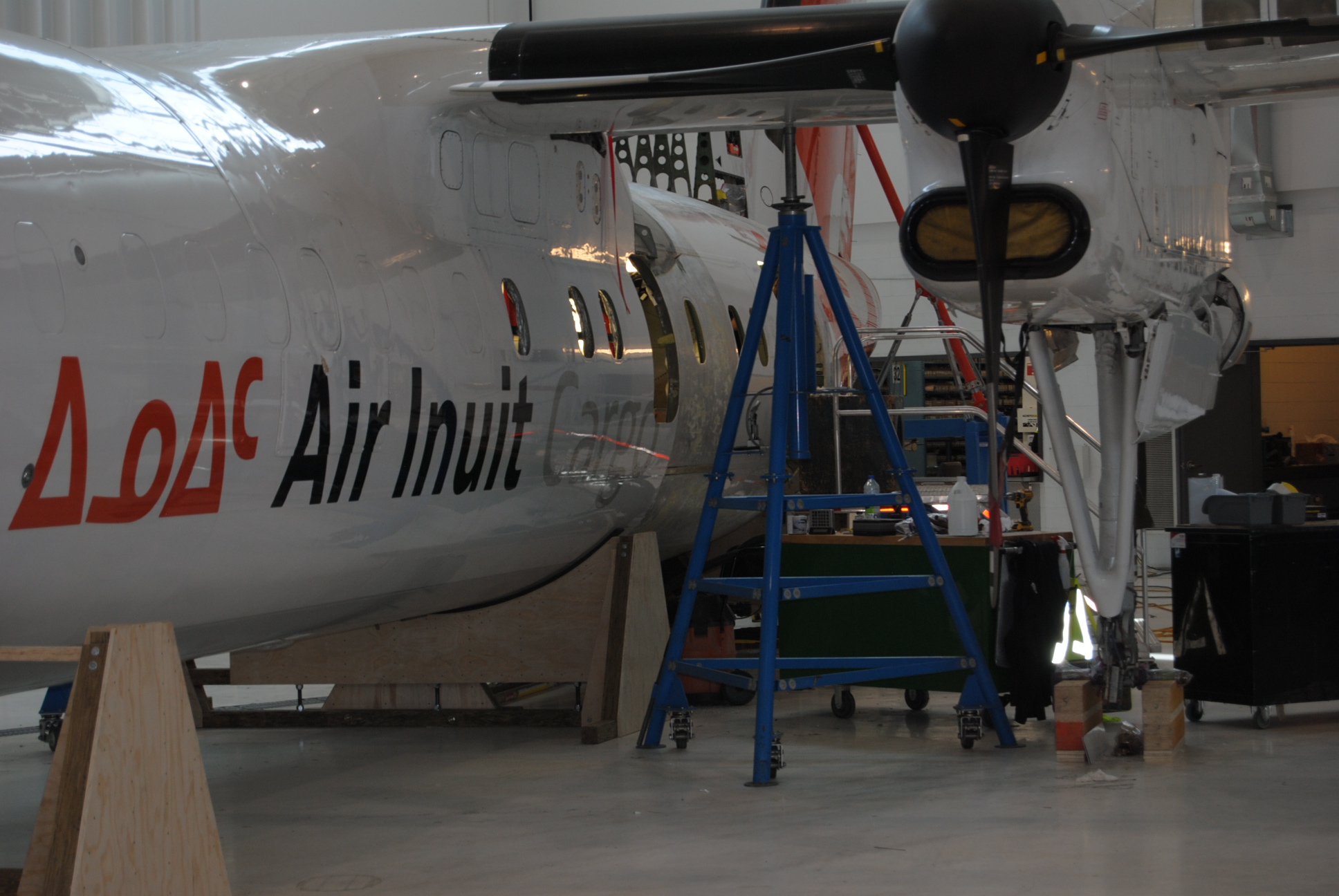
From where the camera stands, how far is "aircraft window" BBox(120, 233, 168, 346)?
13.6ft

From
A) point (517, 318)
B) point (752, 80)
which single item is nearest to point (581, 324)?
point (517, 318)

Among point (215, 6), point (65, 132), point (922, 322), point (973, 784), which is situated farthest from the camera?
point (922, 322)

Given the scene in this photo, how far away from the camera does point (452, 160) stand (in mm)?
6262

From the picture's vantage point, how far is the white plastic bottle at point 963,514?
760 centimetres

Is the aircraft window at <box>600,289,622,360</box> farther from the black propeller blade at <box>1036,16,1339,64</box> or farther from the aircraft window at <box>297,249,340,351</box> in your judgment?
the black propeller blade at <box>1036,16,1339,64</box>

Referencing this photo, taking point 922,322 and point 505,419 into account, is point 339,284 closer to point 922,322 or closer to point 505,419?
point 505,419

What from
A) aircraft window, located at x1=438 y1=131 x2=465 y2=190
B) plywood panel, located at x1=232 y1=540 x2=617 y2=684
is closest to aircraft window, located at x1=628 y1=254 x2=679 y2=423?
plywood panel, located at x1=232 y1=540 x2=617 y2=684

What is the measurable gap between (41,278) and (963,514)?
16.8 ft

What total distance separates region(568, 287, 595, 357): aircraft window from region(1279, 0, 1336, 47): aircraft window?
345cm

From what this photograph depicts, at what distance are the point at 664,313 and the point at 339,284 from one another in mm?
3247

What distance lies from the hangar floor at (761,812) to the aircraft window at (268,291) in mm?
1897

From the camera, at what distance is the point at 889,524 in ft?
25.7

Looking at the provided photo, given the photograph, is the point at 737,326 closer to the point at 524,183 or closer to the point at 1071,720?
the point at 524,183

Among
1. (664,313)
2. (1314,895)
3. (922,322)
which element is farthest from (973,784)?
(922,322)
